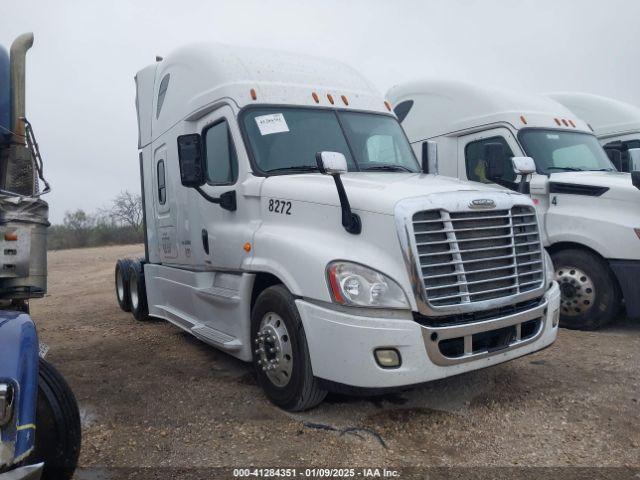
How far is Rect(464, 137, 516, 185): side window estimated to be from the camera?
7.28m

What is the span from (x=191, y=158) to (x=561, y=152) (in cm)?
522

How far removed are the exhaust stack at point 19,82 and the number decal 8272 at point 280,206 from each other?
1.88 m

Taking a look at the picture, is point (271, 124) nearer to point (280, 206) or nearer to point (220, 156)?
point (220, 156)

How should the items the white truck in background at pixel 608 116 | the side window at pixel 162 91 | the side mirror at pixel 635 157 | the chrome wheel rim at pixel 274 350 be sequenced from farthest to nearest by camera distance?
the white truck in background at pixel 608 116 → the side mirror at pixel 635 157 → the side window at pixel 162 91 → the chrome wheel rim at pixel 274 350

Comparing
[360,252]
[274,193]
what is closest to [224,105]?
[274,193]

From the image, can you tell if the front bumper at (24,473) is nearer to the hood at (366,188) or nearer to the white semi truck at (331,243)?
the white semi truck at (331,243)

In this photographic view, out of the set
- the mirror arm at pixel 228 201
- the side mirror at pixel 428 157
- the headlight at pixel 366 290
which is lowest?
the headlight at pixel 366 290

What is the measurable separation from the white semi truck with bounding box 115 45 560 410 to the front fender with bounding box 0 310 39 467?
176cm

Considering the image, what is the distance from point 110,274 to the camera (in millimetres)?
15266

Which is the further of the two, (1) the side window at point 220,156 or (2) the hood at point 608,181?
(2) the hood at point 608,181

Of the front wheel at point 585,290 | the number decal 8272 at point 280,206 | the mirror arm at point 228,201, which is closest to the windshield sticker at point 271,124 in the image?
the mirror arm at point 228,201

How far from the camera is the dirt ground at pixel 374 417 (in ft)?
11.3

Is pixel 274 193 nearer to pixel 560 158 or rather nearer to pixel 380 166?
pixel 380 166

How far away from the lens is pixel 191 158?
4.78 meters
